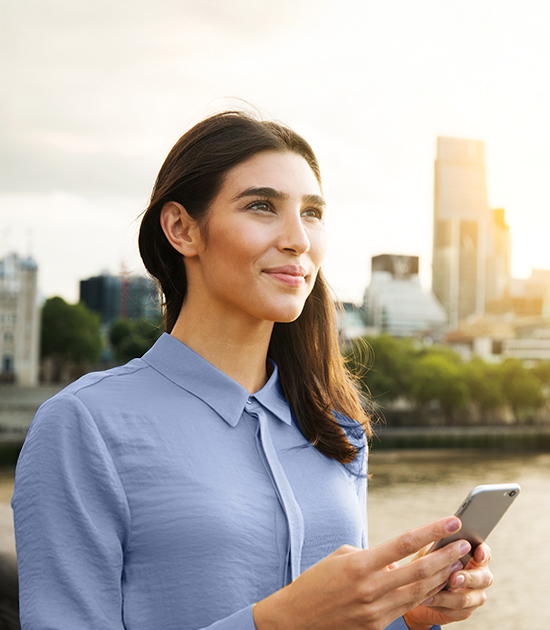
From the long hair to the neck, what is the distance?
12 centimetres

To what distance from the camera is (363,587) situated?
84 cm

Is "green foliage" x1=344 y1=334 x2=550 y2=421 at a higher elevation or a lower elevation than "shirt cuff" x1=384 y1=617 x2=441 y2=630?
lower

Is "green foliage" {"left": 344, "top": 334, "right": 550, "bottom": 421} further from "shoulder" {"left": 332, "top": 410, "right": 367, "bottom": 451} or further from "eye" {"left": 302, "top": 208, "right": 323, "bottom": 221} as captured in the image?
"eye" {"left": 302, "top": 208, "right": 323, "bottom": 221}

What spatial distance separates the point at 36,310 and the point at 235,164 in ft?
116

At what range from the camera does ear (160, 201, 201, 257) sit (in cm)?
119

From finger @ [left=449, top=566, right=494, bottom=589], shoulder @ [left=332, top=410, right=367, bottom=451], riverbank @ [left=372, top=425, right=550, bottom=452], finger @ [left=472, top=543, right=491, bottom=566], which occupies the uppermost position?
shoulder @ [left=332, top=410, right=367, bottom=451]

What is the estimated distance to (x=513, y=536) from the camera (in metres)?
18.4

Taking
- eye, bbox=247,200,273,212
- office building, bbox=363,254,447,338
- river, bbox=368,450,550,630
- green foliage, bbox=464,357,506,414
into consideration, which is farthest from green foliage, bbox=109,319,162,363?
eye, bbox=247,200,273,212

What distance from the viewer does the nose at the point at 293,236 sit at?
44.5 inches

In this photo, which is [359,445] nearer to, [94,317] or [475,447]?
[475,447]

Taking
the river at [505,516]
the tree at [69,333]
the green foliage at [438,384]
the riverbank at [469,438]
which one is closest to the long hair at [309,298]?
the river at [505,516]

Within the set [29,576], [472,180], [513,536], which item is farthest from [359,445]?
[472,180]

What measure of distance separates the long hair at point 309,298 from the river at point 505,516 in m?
11.4

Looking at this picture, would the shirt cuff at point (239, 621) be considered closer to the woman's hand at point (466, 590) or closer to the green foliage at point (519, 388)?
the woman's hand at point (466, 590)
